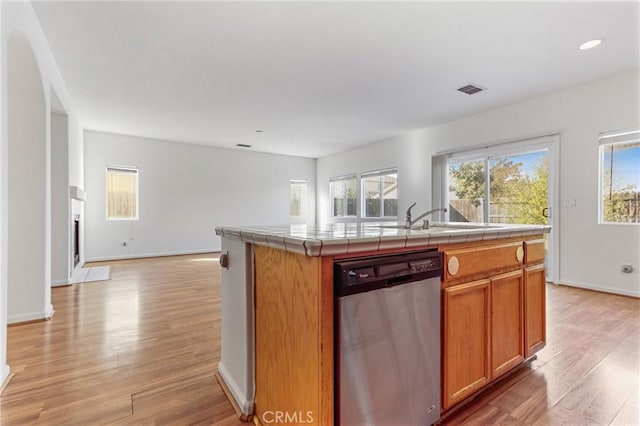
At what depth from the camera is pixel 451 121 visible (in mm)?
5254

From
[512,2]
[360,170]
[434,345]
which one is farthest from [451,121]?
[434,345]

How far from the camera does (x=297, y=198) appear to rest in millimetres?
9031

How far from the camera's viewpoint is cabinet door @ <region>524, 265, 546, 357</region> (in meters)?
1.78

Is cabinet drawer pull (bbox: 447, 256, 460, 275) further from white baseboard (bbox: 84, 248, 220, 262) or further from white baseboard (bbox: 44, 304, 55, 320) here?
white baseboard (bbox: 84, 248, 220, 262)

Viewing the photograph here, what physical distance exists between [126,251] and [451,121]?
6943mm

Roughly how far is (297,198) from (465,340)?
25.6 ft

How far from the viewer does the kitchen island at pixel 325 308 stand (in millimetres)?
988

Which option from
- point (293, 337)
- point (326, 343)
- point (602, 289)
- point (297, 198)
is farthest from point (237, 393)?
point (297, 198)

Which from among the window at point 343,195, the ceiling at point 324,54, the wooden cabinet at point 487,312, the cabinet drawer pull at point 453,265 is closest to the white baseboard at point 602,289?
the ceiling at point 324,54

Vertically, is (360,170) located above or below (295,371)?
above

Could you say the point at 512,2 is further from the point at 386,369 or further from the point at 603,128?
the point at 386,369

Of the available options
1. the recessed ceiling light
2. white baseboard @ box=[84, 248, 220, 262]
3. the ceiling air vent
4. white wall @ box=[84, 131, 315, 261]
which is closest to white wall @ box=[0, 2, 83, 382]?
white wall @ box=[84, 131, 315, 261]

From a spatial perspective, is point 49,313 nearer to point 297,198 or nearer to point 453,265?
point 453,265

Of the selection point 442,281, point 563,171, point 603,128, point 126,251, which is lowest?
point 126,251
